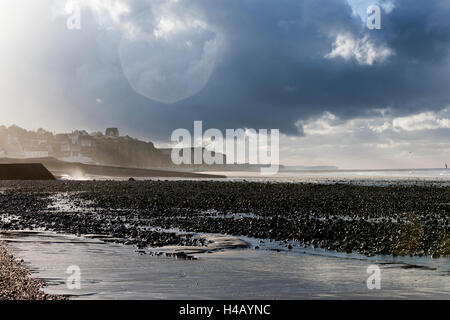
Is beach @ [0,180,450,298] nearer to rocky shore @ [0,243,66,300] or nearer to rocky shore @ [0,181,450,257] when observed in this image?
rocky shore @ [0,181,450,257]

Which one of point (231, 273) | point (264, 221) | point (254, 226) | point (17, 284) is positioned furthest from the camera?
point (264, 221)

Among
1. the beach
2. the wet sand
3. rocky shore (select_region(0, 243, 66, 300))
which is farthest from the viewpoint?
the beach

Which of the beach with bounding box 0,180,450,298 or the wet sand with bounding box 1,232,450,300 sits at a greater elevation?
the beach with bounding box 0,180,450,298

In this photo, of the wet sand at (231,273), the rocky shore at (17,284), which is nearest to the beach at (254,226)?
the wet sand at (231,273)

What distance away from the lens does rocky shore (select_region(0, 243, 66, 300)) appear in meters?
12.0

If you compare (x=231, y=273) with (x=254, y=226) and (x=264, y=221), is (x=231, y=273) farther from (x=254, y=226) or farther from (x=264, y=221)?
(x=264, y=221)

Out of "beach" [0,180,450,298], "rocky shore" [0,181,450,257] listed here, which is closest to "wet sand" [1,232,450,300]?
"beach" [0,180,450,298]

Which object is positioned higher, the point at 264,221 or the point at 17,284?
the point at 264,221

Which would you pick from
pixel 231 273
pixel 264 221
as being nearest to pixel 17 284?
pixel 231 273

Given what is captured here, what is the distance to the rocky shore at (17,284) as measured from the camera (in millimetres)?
12034

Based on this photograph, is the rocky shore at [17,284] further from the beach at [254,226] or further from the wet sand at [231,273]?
the beach at [254,226]

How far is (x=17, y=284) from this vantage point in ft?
43.6
